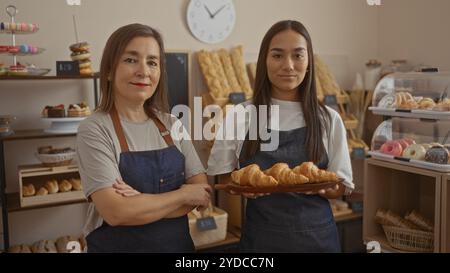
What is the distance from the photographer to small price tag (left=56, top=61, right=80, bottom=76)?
1909mm

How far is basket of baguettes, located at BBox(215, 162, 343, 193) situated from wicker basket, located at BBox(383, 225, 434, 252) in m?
0.93

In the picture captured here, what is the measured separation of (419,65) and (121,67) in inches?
53.1

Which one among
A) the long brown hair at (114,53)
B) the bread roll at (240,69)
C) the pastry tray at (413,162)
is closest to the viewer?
the long brown hair at (114,53)

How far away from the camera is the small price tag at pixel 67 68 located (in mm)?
1909

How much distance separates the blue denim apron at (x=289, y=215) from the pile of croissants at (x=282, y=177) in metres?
0.14

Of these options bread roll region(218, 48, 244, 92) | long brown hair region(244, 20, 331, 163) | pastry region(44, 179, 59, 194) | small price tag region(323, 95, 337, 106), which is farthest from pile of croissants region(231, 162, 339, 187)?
small price tag region(323, 95, 337, 106)

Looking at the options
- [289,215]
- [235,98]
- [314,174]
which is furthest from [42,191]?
[314,174]

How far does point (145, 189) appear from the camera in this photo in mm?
1041

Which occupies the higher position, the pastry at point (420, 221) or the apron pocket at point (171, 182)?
the apron pocket at point (171, 182)

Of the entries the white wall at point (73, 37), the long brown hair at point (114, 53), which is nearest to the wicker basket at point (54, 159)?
the white wall at point (73, 37)

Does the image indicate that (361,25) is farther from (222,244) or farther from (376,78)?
(222,244)

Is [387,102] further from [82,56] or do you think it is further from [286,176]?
[82,56]

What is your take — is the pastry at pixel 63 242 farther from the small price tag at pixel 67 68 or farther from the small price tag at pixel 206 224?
the small price tag at pixel 67 68
